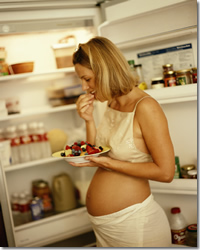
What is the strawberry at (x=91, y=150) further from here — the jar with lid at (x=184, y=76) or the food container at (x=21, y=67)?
the food container at (x=21, y=67)

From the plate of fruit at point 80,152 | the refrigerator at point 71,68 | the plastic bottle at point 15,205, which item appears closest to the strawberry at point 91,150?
the plate of fruit at point 80,152

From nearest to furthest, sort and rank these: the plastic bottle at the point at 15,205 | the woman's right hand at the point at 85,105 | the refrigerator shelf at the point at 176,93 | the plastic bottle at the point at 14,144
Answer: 1. the woman's right hand at the point at 85,105
2. the refrigerator shelf at the point at 176,93
3. the plastic bottle at the point at 14,144
4. the plastic bottle at the point at 15,205

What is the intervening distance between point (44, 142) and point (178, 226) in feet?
3.09

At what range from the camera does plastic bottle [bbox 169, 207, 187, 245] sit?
1856 mm

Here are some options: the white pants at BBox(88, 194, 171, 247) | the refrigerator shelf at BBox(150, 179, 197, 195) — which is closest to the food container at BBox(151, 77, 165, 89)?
the refrigerator shelf at BBox(150, 179, 197, 195)

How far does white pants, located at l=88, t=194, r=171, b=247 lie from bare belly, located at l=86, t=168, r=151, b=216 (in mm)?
23

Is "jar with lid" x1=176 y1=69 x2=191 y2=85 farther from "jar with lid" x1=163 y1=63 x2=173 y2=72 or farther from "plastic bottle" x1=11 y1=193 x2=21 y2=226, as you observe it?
"plastic bottle" x1=11 y1=193 x2=21 y2=226

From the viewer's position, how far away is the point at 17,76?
200cm

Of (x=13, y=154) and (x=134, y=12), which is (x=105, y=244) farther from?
(x=134, y=12)

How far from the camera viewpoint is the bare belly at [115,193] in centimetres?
142

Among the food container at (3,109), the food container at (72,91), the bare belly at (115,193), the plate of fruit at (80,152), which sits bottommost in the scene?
the bare belly at (115,193)

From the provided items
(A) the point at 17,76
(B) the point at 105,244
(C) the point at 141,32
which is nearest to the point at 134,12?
(C) the point at 141,32

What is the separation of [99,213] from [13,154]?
2.78ft

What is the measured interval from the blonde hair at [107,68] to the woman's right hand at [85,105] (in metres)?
0.15
